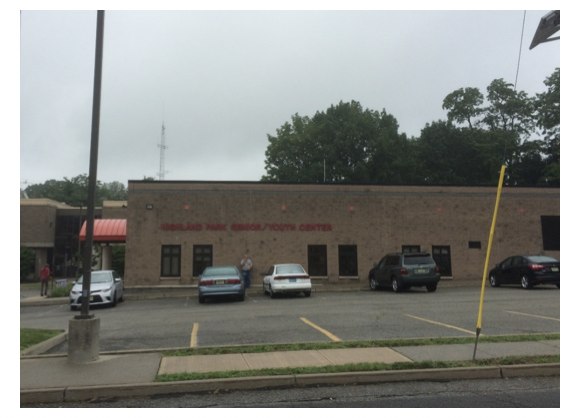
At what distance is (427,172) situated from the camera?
173 feet

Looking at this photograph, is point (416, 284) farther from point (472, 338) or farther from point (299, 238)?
point (472, 338)

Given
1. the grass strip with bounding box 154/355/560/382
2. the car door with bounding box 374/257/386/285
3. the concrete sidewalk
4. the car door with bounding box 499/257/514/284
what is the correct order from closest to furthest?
1. the concrete sidewalk
2. the grass strip with bounding box 154/355/560/382
3. the car door with bounding box 499/257/514/284
4. the car door with bounding box 374/257/386/285

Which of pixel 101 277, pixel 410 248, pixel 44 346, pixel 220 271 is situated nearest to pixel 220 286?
pixel 220 271

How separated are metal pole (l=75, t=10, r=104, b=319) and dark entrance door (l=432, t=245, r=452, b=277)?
885 inches

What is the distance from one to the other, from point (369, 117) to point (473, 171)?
484 inches

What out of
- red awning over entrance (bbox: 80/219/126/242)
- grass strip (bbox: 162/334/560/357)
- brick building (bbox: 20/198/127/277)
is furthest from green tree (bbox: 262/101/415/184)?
grass strip (bbox: 162/334/560/357)

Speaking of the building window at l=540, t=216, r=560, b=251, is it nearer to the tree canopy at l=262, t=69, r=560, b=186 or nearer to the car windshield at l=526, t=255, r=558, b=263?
the car windshield at l=526, t=255, r=558, b=263

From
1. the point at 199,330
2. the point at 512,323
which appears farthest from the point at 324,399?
the point at 512,323

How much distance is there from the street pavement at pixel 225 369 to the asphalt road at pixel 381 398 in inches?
6.3

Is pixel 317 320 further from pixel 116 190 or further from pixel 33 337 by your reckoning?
pixel 116 190

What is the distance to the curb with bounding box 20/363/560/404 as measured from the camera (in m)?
6.65

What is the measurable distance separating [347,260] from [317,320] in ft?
47.2

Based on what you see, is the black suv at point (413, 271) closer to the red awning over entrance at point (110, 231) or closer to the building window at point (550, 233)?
the building window at point (550, 233)

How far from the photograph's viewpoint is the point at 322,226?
27.2 m
